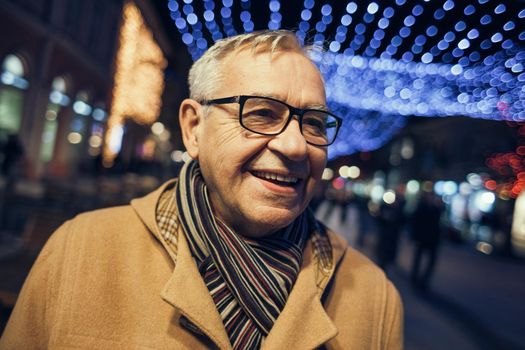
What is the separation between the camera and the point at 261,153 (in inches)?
59.5

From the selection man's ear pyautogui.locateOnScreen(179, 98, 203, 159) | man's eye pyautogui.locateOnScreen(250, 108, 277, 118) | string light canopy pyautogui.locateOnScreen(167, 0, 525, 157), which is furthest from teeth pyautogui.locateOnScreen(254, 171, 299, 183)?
string light canopy pyautogui.locateOnScreen(167, 0, 525, 157)

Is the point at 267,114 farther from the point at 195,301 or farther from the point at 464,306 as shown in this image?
the point at 464,306

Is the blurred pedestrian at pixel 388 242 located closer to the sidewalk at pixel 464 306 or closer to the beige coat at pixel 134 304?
the sidewalk at pixel 464 306

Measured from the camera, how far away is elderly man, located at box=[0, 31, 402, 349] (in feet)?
4.66

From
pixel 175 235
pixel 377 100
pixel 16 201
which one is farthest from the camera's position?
pixel 377 100

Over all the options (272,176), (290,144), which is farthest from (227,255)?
(290,144)

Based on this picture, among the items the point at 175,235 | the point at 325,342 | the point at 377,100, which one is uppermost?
the point at 377,100

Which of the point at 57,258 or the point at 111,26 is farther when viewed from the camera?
the point at 111,26

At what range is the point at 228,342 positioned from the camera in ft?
4.48

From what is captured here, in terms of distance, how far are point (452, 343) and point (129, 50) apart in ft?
72.5

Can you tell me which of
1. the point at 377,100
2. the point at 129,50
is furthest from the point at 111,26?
the point at 377,100

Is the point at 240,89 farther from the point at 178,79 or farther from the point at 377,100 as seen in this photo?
the point at 178,79

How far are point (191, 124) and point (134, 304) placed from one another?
0.77 m

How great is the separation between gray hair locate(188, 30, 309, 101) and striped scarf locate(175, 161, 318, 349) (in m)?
0.43
